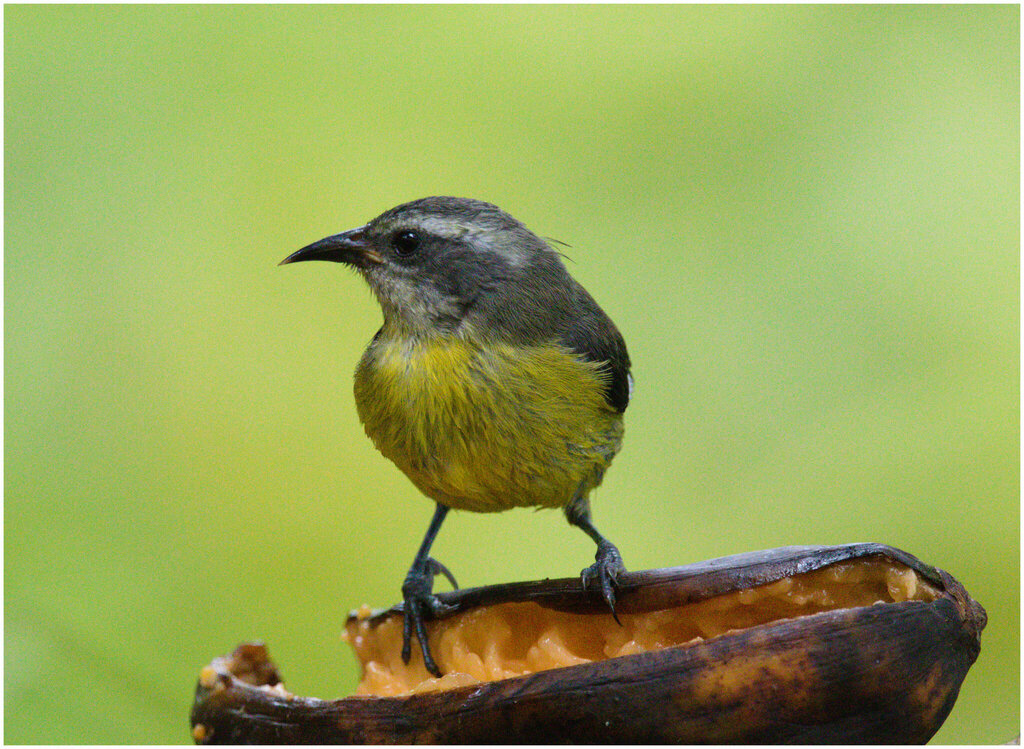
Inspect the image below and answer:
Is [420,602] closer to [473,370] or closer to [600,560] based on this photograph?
[600,560]

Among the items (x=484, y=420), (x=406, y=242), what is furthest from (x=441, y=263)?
(x=484, y=420)

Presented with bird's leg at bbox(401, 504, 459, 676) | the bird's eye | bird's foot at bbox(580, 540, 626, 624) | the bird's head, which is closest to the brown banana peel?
bird's foot at bbox(580, 540, 626, 624)

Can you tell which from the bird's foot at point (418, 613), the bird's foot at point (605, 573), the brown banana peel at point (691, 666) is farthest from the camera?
the bird's foot at point (418, 613)

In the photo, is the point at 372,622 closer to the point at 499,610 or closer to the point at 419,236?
the point at 499,610

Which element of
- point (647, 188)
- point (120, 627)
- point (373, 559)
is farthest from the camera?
point (647, 188)

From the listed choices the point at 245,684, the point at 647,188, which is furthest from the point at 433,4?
the point at 245,684

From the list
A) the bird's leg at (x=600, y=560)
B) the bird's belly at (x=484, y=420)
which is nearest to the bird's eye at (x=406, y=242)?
the bird's belly at (x=484, y=420)

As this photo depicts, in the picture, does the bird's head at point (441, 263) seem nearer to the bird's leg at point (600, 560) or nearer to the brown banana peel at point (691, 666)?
the bird's leg at point (600, 560)
